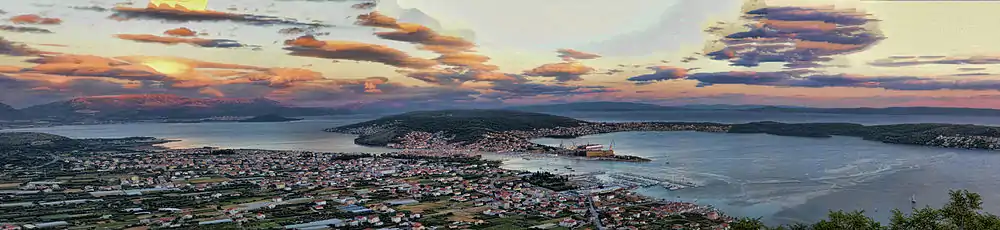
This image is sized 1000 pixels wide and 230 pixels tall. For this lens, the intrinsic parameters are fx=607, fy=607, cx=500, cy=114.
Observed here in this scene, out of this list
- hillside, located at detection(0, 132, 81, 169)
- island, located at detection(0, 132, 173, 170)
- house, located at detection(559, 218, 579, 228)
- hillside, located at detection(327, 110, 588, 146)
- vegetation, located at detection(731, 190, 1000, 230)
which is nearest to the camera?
vegetation, located at detection(731, 190, 1000, 230)

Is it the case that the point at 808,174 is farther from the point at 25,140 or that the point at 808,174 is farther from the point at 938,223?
the point at 25,140

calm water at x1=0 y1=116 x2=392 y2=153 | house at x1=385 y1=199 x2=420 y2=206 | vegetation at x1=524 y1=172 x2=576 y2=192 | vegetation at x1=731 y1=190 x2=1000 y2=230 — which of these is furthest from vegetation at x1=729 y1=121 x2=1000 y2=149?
calm water at x1=0 y1=116 x2=392 y2=153

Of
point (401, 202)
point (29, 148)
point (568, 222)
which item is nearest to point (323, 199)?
point (401, 202)

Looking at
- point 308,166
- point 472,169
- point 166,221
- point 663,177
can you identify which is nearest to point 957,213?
point 663,177

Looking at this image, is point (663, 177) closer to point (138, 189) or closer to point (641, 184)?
point (641, 184)

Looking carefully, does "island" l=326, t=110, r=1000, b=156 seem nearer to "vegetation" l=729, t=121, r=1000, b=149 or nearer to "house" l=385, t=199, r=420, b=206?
"vegetation" l=729, t=121, r=1000, b=149

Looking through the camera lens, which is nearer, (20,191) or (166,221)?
(166,221)
